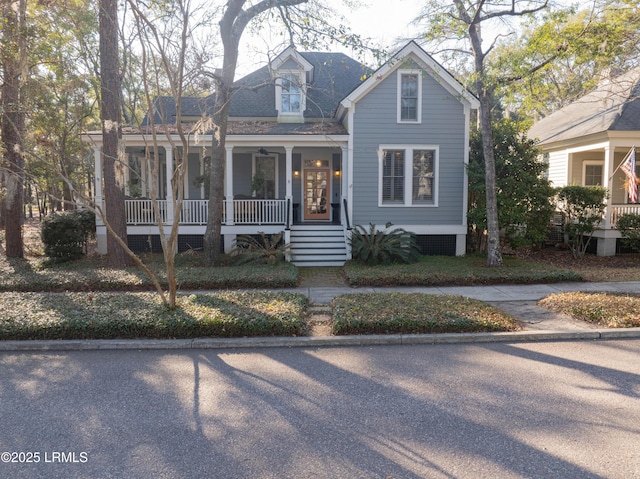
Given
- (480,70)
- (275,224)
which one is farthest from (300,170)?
(480,70)

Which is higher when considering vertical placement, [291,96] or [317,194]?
[291,96]

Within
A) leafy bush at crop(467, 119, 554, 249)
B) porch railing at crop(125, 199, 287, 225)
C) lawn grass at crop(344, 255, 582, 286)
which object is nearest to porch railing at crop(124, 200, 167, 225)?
porch railing at crop(125, 199, 287, 225)

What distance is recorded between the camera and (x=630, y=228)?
1377 cm

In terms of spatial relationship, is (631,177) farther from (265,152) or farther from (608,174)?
(265,152)

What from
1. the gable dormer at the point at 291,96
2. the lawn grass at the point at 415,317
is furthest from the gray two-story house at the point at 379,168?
the lawn grass at the point at 415,317

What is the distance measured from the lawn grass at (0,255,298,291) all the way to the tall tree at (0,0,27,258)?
1.99m

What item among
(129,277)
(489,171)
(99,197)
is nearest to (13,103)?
(99,197)

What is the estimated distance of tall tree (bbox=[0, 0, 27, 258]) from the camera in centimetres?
1022

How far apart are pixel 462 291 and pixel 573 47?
6.66m

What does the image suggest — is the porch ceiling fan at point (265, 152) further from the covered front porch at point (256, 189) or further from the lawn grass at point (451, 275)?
the lawn grass at point (451, 275)

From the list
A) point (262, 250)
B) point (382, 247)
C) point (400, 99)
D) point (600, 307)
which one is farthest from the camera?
point (400, 99)

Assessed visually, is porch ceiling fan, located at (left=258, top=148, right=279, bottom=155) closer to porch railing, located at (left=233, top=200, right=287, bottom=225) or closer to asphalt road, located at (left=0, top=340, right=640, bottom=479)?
porch railing, located at (left=233, top=200, right=287, bottom=225)

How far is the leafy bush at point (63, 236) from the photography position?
1251cm

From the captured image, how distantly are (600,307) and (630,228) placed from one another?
7954mm
